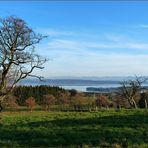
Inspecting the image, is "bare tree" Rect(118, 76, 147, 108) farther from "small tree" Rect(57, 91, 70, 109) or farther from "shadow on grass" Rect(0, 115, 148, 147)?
"shadow on grass" Rect(0, 115, 148, 147)

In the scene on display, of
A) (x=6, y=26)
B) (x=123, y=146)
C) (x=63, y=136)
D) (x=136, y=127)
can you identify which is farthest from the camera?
(x=6, y=26)

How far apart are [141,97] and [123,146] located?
7551 centimetres

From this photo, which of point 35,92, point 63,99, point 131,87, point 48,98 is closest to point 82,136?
point 131,87

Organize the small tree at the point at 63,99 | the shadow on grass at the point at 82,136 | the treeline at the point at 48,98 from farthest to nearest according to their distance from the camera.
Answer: the small tree at the point at 63,99, the treeline at the point at 48,98, the shadow on grass at the point at 82,136

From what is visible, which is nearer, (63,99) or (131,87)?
(131,87)

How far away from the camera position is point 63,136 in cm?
1759

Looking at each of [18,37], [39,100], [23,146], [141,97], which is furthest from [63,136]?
[39,100]

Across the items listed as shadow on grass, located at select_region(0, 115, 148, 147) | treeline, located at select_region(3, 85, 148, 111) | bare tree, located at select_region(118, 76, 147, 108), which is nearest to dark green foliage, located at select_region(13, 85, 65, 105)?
treeline, located at select_region(3, 85, 148, 111)

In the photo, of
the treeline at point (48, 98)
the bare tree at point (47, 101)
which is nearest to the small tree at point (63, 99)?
the treeline at point (48, 98)

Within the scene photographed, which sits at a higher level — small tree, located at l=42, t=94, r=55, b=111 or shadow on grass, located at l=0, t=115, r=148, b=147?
small tree, located at l=42, t=94, r=55, b=111

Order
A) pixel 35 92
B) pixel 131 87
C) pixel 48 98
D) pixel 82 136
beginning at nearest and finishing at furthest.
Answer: pixel 82 136
pixel 131 87
pixel 48 98
pixel 35 92

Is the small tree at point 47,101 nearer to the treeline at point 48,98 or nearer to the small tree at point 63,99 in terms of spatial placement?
the treeline at point 48,98

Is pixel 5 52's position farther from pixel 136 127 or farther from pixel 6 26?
pixel 136 127

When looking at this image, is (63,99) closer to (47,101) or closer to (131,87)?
(47,101)
